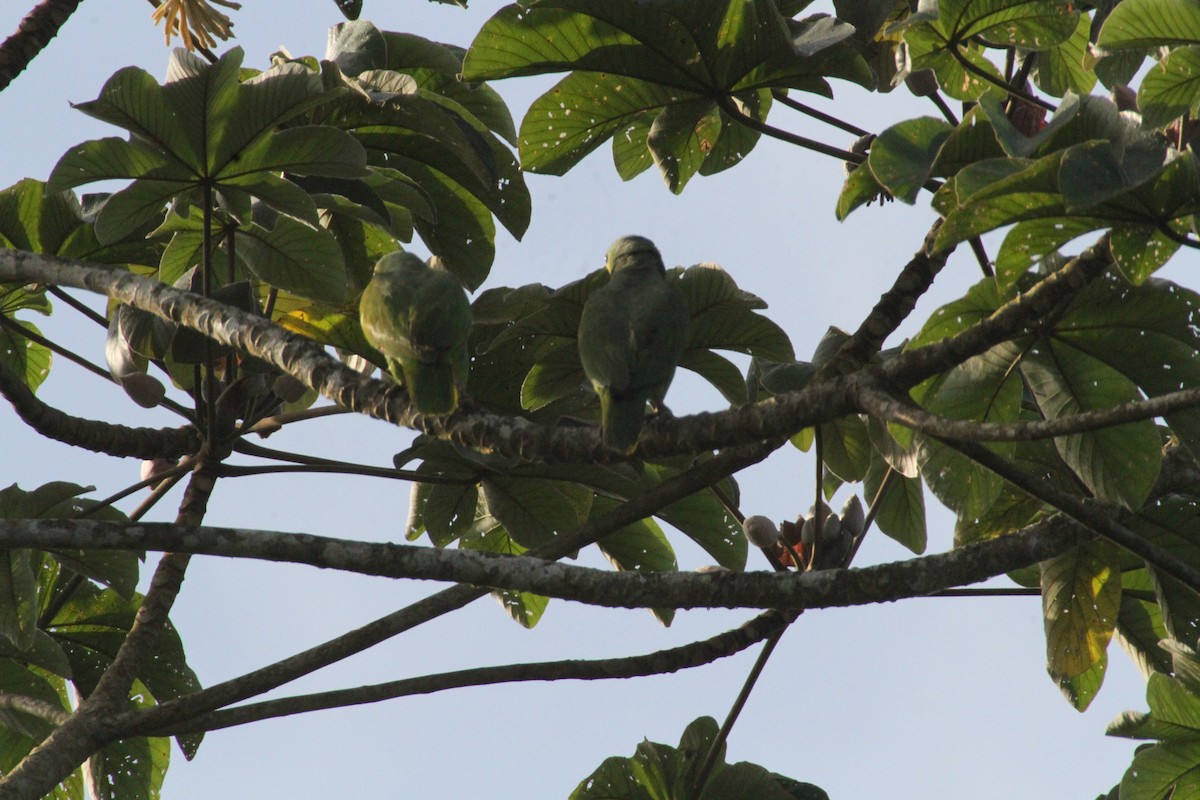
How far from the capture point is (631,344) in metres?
2.21

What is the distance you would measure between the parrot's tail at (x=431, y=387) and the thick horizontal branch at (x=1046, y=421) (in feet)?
2.68

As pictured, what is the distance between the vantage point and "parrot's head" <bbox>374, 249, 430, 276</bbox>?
241cm

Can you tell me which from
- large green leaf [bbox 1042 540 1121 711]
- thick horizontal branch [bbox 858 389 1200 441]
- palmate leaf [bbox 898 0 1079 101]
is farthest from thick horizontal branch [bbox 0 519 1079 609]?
palmate leaf [bbox 898 0 1079 101]

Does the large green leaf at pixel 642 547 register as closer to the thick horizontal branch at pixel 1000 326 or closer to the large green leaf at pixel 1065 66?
the thick horizontal branch at pixel 1000 326

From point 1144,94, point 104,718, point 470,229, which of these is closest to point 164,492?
point 104,718

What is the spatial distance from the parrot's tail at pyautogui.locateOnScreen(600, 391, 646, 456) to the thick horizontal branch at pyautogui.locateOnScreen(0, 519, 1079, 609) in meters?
0.25

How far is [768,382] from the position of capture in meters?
2.56

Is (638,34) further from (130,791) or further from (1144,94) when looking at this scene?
(130,791)

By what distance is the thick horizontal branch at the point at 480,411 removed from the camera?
1953mm

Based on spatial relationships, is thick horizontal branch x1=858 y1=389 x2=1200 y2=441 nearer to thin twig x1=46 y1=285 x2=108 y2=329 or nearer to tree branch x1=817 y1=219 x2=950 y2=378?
tree branch x1=817 y1=219 x2=950 y2=378

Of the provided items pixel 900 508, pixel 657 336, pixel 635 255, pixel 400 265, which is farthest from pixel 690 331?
pixel 900 508

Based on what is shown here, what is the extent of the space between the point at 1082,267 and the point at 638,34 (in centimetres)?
119

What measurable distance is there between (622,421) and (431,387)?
0.37 meters

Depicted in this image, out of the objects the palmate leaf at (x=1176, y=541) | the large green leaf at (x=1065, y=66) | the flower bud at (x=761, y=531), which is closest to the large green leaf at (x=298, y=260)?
the flower bud at (x=761, y=531)
